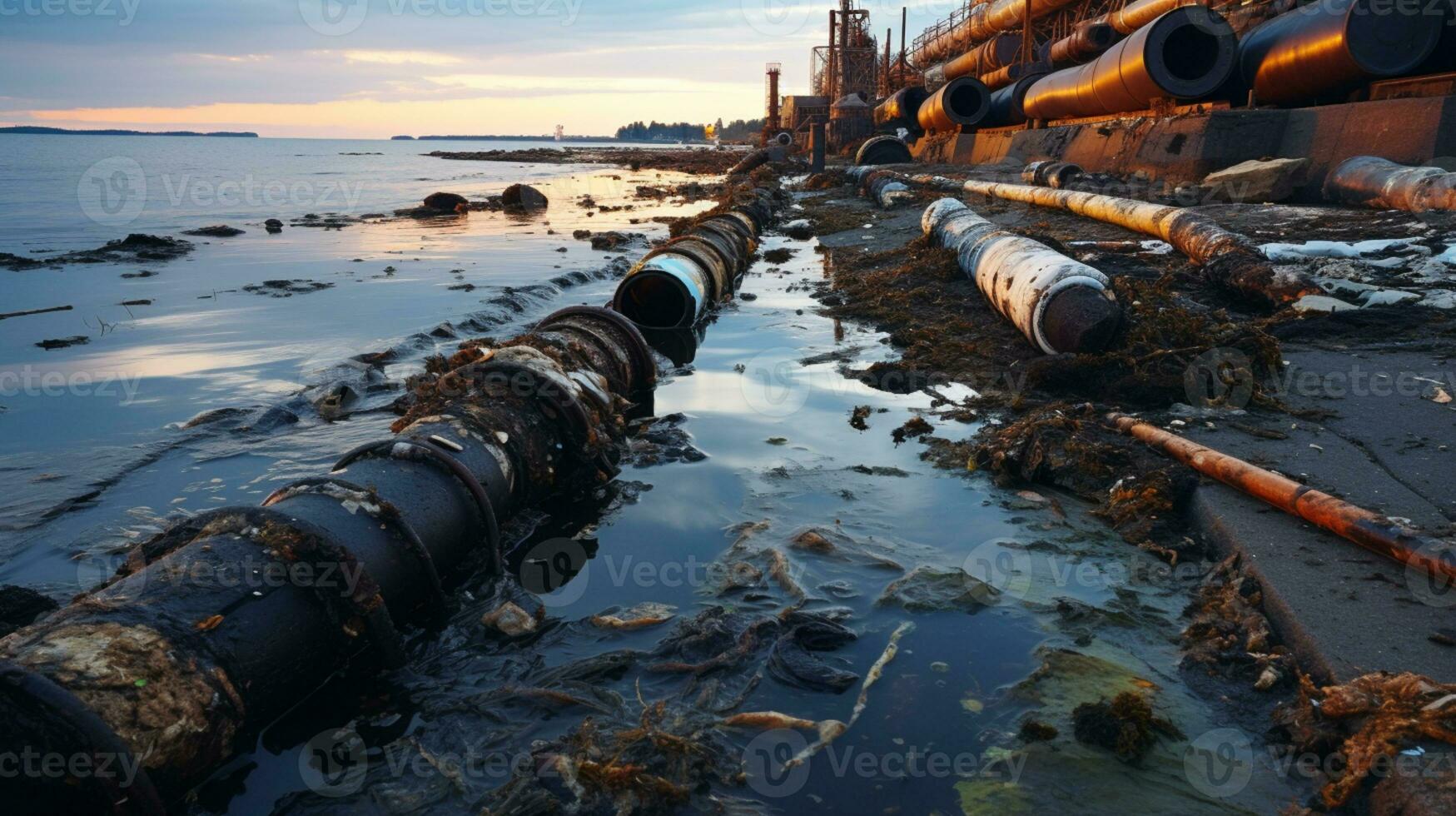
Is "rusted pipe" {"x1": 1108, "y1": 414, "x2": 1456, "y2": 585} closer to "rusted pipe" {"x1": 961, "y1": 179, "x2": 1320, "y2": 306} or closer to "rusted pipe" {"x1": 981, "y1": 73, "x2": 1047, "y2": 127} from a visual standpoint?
"rusted pipe" {"x1": 961, "y1": 179, "x2": 1320, "y2": 306}

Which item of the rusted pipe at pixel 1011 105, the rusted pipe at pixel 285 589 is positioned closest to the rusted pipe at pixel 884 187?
the rusted pipe at pixel 1011 105

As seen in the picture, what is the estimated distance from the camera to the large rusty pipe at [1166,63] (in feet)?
44.0

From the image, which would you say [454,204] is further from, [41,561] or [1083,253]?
[41,561]

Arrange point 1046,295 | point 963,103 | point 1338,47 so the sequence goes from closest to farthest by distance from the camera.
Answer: point 1046,295
point 1338,47
point 963,103

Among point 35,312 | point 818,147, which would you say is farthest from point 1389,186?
point 818,147

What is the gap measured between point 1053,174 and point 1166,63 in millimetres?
2561

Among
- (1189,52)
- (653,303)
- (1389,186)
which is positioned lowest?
(653,303)

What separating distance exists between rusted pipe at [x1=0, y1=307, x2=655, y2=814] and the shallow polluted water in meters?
0.25

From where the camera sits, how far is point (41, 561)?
12.9 feet

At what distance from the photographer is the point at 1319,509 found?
3.39 metres

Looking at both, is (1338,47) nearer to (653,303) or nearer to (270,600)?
(653,303)

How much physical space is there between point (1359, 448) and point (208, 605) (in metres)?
5.18

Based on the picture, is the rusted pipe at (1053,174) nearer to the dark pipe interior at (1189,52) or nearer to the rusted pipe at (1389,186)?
the dark pipe interior at (1189,52)

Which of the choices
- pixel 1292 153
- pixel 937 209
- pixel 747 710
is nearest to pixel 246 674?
pixel 747 710
